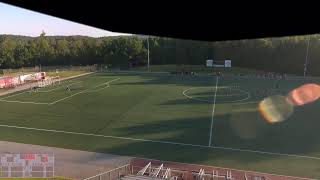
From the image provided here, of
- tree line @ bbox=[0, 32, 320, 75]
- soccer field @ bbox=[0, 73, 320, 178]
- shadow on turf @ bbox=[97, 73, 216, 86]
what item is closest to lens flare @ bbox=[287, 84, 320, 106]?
soccer field @ bbox=[0, 73, 320, 178]

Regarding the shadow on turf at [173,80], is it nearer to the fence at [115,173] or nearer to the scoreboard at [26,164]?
the fence at [115,173]

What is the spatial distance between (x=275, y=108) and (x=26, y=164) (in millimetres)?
30018

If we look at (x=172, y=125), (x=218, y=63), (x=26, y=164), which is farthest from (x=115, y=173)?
(x=218, y=63)

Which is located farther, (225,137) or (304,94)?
(304,94)

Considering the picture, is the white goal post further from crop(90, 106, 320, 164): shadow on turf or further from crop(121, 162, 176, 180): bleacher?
crop(121, 162, 176, 180): bleacher

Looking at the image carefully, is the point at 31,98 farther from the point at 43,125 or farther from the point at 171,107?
the point at 171,107

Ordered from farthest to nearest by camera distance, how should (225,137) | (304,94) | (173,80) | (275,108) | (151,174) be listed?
(173,80), (304,94), (275,108), (225,137), (151,174)

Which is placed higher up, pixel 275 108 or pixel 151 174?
pixel 275 108

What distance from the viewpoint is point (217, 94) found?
48344mm

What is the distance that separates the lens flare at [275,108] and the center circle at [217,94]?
302 cm

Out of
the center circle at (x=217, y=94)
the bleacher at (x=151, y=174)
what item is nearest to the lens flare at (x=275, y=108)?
the center circle at (x=217, y=94)

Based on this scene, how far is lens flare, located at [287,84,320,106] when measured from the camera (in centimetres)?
4518

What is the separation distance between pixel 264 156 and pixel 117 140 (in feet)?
36.0

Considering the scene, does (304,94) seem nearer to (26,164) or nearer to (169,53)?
(26,164)
